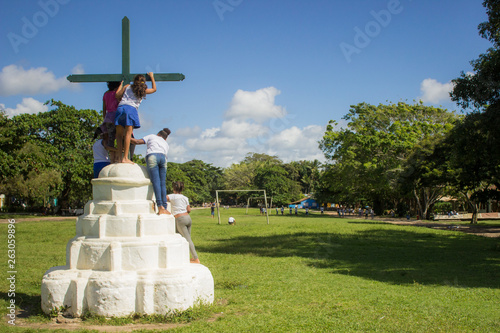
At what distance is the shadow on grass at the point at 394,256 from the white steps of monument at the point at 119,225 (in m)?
4.60

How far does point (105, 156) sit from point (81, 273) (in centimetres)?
200

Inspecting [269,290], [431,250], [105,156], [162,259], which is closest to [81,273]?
[162,259]

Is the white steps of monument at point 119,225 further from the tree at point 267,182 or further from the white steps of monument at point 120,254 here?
the tree at point 267,182

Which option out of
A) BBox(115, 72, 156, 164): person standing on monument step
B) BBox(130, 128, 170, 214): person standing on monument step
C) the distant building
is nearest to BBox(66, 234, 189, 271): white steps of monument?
BBox(130, 128, 170, 214): person standing on monument step

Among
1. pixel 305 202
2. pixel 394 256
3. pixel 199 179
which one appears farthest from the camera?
pixel 199 179

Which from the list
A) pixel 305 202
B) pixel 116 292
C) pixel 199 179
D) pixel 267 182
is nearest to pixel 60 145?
pixel 116 292

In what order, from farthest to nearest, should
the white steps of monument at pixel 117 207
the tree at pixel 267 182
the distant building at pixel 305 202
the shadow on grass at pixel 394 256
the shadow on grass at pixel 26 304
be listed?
1. the distant building at pixel 305 202
2. the tree at pixel 267 182
3. the shadow on grass at pixel 394 256
4. the white steps of monument at pixel 117 207
5. the shadow on grass at pixel 26 304

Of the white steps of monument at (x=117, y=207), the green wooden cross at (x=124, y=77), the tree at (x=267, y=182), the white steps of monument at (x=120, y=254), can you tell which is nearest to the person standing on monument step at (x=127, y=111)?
the green wooden cross at (x=124, y=77)

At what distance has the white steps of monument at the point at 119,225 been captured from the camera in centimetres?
537

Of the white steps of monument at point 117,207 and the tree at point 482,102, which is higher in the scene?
the tree at point 482,102

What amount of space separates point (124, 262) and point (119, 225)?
49 cm

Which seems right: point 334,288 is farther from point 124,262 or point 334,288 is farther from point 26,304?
point 26,304

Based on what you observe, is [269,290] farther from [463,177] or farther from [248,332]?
[463,177]

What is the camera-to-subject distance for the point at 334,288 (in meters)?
6.81
